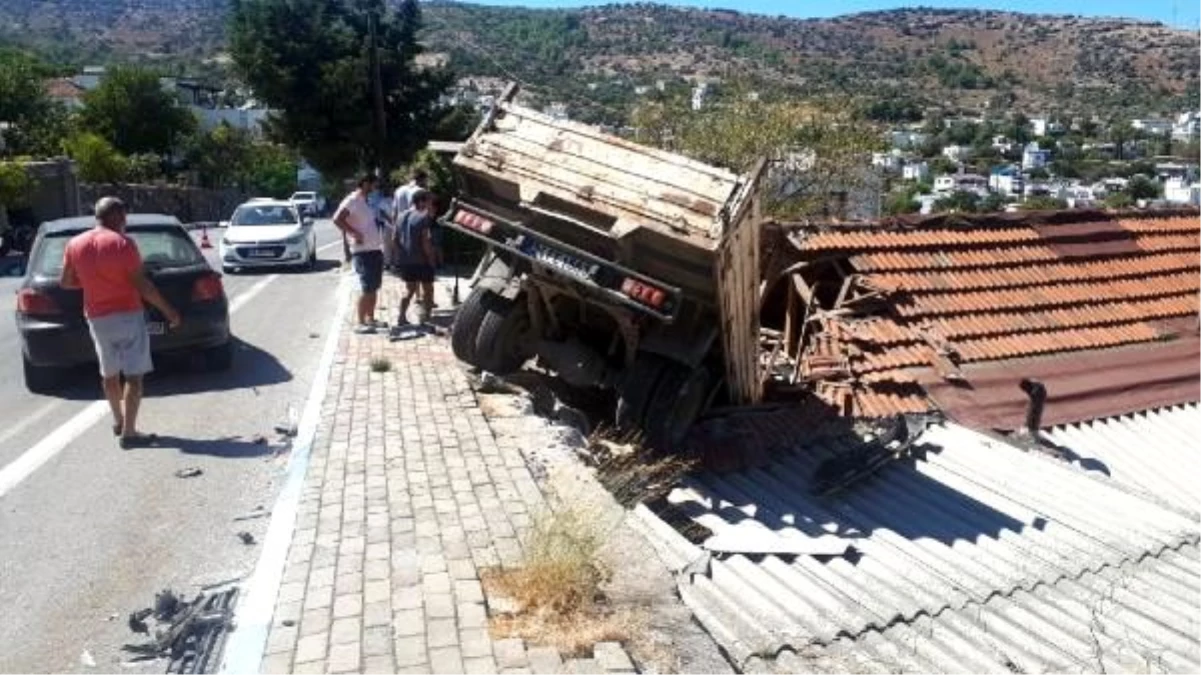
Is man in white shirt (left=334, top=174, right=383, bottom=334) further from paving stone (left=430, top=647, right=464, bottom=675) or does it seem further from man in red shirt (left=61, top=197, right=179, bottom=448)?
paving stone (left=430, top=647, right=464, bottom=675)

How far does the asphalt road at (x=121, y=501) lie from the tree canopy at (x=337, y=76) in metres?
15.4

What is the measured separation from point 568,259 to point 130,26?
6203 inches

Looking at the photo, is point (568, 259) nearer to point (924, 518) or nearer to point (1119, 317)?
point (924, 518)

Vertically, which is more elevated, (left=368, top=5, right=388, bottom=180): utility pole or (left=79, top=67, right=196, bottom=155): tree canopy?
(left=368, top=5, right=388, bottom=180): utility pole

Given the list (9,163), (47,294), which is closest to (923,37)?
(9,163)

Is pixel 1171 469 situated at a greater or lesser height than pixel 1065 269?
lesser

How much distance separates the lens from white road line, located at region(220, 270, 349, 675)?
435cm

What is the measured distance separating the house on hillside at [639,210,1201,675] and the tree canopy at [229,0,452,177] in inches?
637

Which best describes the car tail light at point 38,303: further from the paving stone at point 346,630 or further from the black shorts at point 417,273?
the paving stone at point 346,630

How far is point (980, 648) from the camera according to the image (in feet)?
17.9

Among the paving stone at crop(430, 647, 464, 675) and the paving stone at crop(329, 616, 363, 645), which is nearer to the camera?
the paving stone at crop(430, 647, 464, 675)

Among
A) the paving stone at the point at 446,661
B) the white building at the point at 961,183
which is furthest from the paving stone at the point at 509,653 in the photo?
the white building at the point at 961,183

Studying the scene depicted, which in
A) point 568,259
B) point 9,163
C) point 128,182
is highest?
point 568,259

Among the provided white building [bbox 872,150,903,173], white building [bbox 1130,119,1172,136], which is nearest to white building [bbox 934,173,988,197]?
white building [bbox 872,150,903,173]
